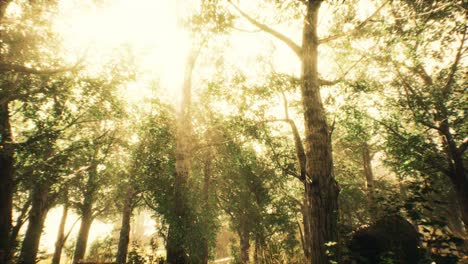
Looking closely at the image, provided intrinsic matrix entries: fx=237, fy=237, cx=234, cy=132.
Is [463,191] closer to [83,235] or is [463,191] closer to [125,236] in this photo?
[125,236]

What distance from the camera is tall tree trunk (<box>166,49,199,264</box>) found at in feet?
28.9

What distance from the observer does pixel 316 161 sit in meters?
6.12

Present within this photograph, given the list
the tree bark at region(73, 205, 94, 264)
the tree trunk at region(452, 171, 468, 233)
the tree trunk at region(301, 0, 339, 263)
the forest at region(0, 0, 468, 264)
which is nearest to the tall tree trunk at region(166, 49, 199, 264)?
the forest at region(0, 0, 468, 264)

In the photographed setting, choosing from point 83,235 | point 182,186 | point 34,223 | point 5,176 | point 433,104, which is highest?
point 433,104

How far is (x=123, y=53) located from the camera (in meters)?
11.5

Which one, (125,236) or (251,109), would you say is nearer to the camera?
(251,109)

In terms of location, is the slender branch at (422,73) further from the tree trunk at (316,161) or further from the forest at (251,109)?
the tree trunk at (316,161)

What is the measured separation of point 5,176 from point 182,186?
7163 mm

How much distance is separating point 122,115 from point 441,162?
16.1 m

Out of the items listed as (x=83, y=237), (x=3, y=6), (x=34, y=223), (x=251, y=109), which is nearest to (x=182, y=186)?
(x=251, y=109)

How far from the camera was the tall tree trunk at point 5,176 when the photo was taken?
9.31 m

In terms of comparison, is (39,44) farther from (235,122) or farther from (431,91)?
(431,91)

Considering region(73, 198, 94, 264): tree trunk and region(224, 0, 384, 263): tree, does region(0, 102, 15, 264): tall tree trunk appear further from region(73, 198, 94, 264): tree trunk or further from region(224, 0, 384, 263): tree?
region(224, 0, 384, 263): tree

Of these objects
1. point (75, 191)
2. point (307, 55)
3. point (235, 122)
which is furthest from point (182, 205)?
point (75, 191)
